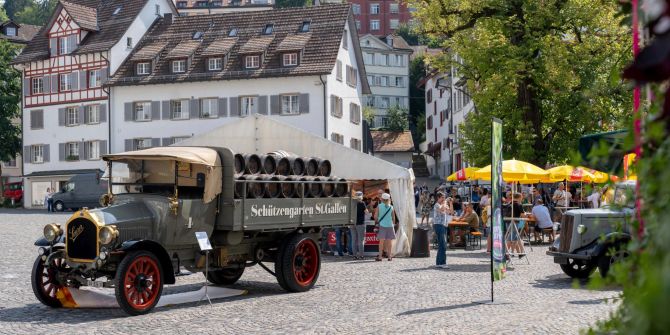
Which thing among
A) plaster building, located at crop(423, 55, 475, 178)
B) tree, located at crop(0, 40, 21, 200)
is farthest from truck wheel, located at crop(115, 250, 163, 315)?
tree, located at crop(0, 40, 21, 200)

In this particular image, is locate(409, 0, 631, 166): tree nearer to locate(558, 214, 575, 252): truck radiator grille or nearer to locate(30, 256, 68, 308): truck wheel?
locate(558, 214, 575, 252): truck radiator grille

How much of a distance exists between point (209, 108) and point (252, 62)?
148 inches

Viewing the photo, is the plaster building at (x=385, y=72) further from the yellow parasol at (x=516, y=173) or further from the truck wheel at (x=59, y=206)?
the yellow parasol at (x=516, y=173)

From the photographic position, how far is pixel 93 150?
60.5m

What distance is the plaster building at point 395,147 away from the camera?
293 ft

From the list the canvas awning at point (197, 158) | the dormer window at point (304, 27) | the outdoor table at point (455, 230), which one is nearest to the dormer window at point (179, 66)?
the dormer window at point (304, 27)

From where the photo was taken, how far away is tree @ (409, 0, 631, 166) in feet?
103

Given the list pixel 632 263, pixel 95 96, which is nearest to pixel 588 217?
pixel 632 263

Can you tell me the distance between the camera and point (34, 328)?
11555mm

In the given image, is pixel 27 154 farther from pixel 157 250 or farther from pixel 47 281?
pixel 157 250

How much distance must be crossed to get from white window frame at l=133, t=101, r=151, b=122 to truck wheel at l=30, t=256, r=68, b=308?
45.0m

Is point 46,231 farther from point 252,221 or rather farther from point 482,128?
point 482,128

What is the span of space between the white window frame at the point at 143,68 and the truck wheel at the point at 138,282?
46067mm

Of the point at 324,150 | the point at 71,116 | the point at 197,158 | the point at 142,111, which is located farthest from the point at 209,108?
the point at 197,158
